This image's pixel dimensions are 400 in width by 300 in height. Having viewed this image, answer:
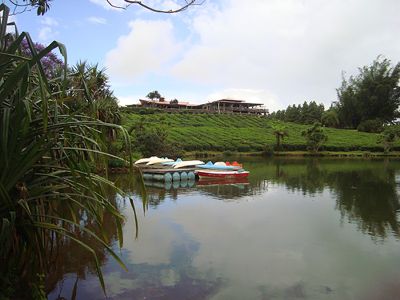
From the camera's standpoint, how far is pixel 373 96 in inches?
2413

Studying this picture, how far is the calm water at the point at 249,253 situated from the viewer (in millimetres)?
5406

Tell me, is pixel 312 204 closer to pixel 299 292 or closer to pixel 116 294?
pixel 299 292

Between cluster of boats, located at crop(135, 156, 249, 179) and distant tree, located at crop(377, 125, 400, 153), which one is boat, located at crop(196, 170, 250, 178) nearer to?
cluster of boats, located at crop(135, 156, 249, 179)

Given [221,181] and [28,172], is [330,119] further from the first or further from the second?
[28,172]

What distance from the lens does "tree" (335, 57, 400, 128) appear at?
61.5 metres

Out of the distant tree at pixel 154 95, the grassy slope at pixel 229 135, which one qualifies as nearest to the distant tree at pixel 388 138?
the grassy slope at pixel 229 135

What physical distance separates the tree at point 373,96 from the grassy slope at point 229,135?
398 inches

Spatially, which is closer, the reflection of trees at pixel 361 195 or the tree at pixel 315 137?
the reflection of trees at pixel 361 195

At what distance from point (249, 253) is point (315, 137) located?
35.9m

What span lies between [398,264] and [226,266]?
9.91ft

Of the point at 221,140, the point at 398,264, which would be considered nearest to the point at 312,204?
the point at 398,264

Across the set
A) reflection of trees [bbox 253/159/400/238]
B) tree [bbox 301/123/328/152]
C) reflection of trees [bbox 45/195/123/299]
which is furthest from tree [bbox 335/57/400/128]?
reflection of trees [bbox 45/195/123/299]

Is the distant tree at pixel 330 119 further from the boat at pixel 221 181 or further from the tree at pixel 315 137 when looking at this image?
the boat at pixel 221 181

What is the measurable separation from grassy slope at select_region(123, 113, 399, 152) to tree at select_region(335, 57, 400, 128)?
10117 mm
